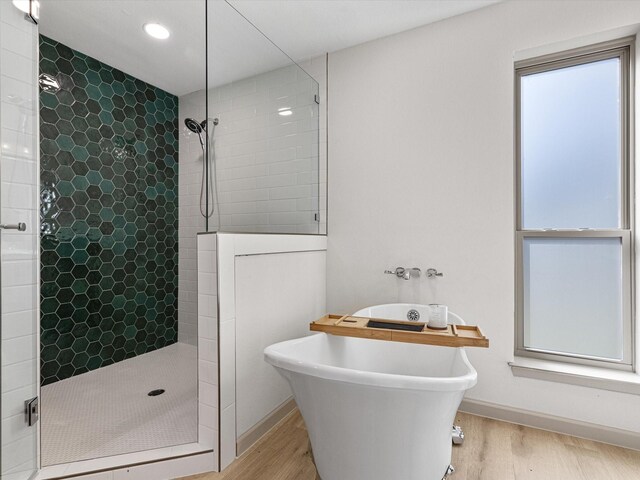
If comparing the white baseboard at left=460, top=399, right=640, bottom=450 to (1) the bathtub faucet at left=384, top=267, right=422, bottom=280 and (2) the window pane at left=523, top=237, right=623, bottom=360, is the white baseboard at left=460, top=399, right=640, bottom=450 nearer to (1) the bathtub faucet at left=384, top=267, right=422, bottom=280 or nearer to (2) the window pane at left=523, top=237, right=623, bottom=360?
(2) the window pane at left=523, top=237, right=623, bottom=360

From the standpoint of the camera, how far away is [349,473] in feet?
3.84

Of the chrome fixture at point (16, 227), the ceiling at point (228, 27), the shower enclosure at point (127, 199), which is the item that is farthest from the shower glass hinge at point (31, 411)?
the ceiling at point (228, 27)

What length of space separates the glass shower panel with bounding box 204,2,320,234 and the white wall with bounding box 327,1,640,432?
0.83ft

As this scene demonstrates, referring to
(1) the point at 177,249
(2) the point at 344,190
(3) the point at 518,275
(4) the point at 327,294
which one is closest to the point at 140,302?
(1) the point at 177,249

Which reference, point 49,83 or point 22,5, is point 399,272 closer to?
point 22,5

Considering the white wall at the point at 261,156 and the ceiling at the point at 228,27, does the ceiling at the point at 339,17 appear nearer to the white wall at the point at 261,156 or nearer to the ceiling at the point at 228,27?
the ceiling at the point at 228,27

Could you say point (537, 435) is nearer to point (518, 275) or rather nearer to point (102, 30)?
point (518, 275)

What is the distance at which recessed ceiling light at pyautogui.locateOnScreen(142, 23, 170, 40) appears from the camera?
228 cm

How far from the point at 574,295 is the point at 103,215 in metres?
3.37

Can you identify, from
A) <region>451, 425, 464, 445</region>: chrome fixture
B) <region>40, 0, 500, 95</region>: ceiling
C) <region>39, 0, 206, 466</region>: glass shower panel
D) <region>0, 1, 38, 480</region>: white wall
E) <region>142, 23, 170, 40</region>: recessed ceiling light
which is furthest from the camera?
<region>142, 23, 170, 40</region>: recessed ceiling light

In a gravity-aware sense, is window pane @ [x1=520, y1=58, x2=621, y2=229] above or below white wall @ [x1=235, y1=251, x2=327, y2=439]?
above

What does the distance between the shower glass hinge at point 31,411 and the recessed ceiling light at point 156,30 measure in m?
2.28

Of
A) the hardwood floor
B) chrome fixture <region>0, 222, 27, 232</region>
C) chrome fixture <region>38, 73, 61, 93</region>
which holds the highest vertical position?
chrome fixture <region>38, 73, 61, 93</region>

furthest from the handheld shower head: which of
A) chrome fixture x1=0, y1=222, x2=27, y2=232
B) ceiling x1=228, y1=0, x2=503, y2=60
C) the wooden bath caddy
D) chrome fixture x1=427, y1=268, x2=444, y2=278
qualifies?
chrome fixture x1=427, y1=268, x2=444, y2=278
